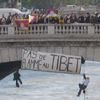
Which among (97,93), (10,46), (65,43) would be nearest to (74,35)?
(65,43)

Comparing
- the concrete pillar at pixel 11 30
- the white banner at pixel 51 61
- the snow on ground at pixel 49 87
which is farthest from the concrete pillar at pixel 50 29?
the snow on ground at pixel 49 87

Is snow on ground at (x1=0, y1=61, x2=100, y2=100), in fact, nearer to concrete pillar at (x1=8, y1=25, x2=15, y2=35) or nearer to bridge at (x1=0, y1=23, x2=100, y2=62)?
bridge at (x1=0, y1=23, x2=100, y2=62)

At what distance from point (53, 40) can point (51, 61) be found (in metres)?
1.55

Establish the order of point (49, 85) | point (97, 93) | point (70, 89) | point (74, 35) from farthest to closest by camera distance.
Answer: point (49, 85) → point (70, 89) → point (97, 93) → point (74, 35)

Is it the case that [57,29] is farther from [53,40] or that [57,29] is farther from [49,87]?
[49,87]

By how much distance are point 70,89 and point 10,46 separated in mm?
24040

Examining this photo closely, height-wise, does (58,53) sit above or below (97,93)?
above

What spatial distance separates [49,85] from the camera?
71.9 metres

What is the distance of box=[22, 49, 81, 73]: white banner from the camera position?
44278 mm

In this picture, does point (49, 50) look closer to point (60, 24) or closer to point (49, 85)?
point (60, 24)

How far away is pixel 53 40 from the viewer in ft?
144

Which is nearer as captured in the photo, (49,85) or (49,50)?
(49,50)

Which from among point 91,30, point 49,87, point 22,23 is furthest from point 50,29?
point 49,87

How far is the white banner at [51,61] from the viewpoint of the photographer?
44.3 meters
